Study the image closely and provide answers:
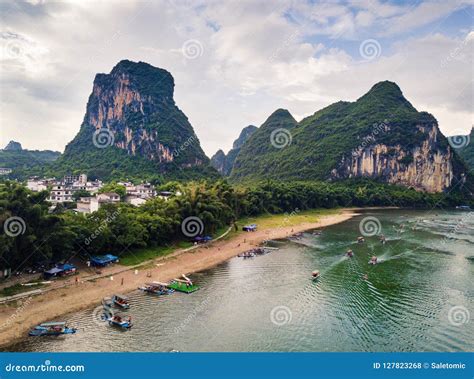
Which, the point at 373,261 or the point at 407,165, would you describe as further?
the point at 407,165

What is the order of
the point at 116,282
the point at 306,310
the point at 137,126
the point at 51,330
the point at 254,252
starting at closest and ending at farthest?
the point at 51,330 → the point at 306,310 → the point at 116,282 → the point at 254,252 → the point at 137,126

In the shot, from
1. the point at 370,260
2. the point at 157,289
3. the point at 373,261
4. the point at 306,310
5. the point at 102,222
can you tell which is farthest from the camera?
the point at 370,260

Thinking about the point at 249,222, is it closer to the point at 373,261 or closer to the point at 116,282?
the point at 373,261

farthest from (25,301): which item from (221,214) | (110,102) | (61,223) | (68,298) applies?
(110,102)

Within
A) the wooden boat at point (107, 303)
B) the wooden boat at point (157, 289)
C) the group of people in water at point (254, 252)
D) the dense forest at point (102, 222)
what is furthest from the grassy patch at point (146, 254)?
the wooden boat at point (107, 303)

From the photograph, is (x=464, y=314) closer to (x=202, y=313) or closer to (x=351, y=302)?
(x=351, y=302)

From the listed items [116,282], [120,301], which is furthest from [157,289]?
[116,282]

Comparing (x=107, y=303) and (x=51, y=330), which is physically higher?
(x=107, y=303)
